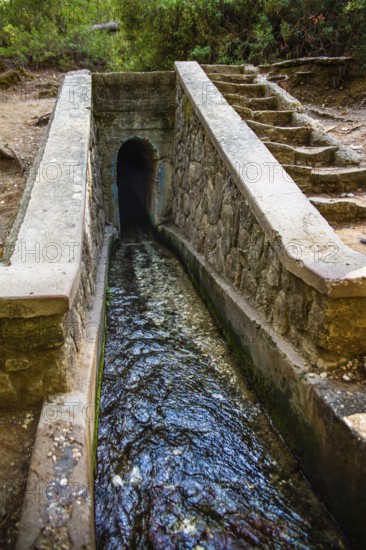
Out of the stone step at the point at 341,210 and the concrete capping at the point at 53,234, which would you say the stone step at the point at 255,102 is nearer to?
the concrete capping at the point at 53,234

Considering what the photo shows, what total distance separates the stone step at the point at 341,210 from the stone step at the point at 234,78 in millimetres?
3888

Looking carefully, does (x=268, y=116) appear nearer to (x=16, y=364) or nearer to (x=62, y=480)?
(x=16, y=364)

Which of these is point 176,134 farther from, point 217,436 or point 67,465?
point 67,465

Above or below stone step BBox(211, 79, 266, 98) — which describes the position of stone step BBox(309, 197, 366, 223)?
below

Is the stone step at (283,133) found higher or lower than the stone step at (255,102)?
lower

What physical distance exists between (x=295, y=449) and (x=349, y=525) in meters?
0.56

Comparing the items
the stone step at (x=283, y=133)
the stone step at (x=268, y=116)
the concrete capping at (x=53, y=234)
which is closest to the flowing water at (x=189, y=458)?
the concrete capping at (x=53, y=234)

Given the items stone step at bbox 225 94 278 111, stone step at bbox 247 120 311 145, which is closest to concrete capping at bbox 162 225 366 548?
stone step at bbox 247 120 311 145

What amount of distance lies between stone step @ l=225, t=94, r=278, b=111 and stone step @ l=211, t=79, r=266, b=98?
1.23 ft

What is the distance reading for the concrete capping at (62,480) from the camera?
179 cm

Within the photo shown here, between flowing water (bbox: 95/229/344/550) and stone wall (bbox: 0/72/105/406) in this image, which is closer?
stone wall (bbox: 0/72/105/406)

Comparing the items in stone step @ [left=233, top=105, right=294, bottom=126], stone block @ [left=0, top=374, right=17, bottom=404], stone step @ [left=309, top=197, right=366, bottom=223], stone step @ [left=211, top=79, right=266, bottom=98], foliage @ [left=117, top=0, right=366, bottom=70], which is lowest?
stone block @ [left=0, top=374, right=17, bottom=404]

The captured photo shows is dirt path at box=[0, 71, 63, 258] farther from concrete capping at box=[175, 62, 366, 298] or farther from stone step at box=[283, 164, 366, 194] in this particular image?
stone step at box=[283, 164, 366, 194]

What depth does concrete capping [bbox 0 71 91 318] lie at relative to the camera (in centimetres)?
204
